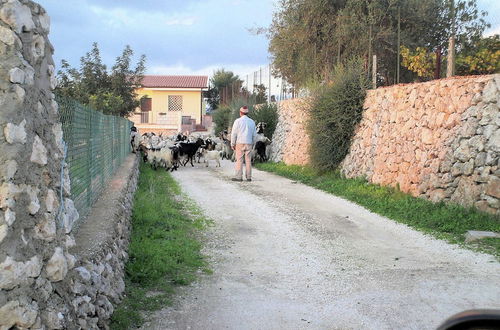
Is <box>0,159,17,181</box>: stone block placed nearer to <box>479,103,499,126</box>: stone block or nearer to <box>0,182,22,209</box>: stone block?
<box>0,182,22,209</box>: stone block

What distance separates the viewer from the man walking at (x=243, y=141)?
14.7 meters

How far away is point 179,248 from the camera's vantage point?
663cm

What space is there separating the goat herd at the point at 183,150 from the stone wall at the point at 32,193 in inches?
561

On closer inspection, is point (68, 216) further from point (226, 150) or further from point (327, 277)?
point (226, 150)

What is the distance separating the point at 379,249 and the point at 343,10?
14.5 metres

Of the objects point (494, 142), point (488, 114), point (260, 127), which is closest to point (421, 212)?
point (494, 142)

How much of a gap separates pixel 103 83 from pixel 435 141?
15371 mm

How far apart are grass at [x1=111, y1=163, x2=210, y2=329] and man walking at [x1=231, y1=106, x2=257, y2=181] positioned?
14.4ft

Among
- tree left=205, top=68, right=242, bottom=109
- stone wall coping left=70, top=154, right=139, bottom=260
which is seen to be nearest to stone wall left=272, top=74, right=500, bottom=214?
stone wall coping left=70, top=154, right=139, bottom=260

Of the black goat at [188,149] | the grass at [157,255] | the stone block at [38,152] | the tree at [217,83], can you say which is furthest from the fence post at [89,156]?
the tree at [217,83]

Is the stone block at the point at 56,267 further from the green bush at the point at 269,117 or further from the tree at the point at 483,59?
the green bush at the point at 269,117

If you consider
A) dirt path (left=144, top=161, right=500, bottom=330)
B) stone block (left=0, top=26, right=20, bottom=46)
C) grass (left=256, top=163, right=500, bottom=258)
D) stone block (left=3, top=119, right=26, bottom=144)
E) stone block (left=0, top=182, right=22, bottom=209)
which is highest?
stone block (left=0, top=26, right=20, bottom=46)

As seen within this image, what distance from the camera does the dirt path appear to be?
15.0 ft

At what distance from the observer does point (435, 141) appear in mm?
10234
